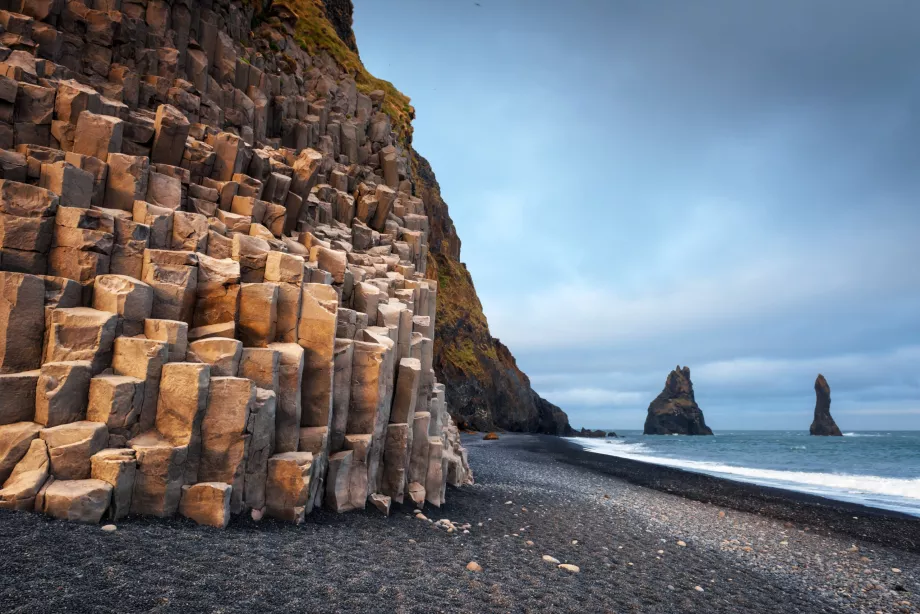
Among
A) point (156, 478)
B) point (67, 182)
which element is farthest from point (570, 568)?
point (67, 182)

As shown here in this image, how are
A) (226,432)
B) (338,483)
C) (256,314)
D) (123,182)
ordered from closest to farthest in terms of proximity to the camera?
(226,432), (256,314), (338,483), (123,182)

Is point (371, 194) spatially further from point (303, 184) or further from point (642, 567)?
point (642, 567)

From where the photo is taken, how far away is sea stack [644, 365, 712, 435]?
15888 centimetres

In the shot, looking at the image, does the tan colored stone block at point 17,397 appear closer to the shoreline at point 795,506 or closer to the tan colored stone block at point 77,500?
the tan colored stone block at point 77,500

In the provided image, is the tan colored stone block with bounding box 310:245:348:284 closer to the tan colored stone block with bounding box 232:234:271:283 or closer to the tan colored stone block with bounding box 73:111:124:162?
the tan colored stone block with bounding box 232:234:271:283

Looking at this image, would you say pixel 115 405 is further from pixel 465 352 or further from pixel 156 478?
pixel 465 352

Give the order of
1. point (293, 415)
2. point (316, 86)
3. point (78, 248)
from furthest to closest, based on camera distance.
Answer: point (316, 86) < point (293, 415) < point (78, 248)

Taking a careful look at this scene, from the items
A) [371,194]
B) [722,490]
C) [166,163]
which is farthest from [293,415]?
[722,490]

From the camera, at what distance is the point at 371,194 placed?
29953 mm

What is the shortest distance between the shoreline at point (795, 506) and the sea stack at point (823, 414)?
153 metres

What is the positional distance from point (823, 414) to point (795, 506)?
16391cm

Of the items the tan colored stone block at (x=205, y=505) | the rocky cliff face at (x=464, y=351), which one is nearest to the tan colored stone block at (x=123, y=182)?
the tan colored stone block at (x=205, y=505)

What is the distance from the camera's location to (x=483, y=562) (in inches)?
432

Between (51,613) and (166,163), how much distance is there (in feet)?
50.0
